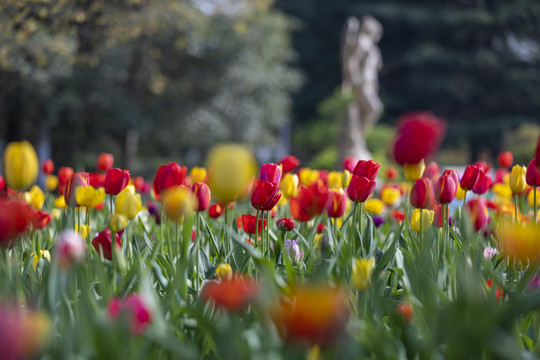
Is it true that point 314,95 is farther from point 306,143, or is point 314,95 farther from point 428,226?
point 428,226

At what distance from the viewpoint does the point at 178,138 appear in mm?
15727

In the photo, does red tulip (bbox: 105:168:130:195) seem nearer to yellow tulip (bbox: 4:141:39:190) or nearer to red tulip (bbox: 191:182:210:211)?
red tulip (bbox: 191:182:210:211)

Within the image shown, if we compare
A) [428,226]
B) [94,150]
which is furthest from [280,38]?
[428,226]

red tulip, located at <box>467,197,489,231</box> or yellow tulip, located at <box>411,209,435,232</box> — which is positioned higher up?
red tulip, located at <box>467,197,489,231</box>

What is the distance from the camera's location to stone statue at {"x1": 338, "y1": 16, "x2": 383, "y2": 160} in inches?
468

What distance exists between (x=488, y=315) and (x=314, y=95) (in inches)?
974

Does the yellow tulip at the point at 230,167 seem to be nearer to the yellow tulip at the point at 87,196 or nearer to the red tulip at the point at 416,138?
the red tulip at the point at 416,138

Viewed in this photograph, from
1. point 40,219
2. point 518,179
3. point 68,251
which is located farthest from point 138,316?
point 518,179

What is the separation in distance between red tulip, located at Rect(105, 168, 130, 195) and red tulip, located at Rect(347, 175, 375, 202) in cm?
69

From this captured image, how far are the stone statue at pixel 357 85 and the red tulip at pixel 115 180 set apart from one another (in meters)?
10.2

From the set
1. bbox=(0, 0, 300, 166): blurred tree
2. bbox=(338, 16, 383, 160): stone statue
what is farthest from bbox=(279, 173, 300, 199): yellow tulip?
bbox=(0, 0, 300, 166): blurred tree

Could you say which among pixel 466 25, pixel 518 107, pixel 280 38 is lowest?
pixel 518 107

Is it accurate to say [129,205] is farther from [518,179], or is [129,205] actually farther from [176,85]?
[176,85]

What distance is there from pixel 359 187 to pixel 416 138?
0.46 metres
